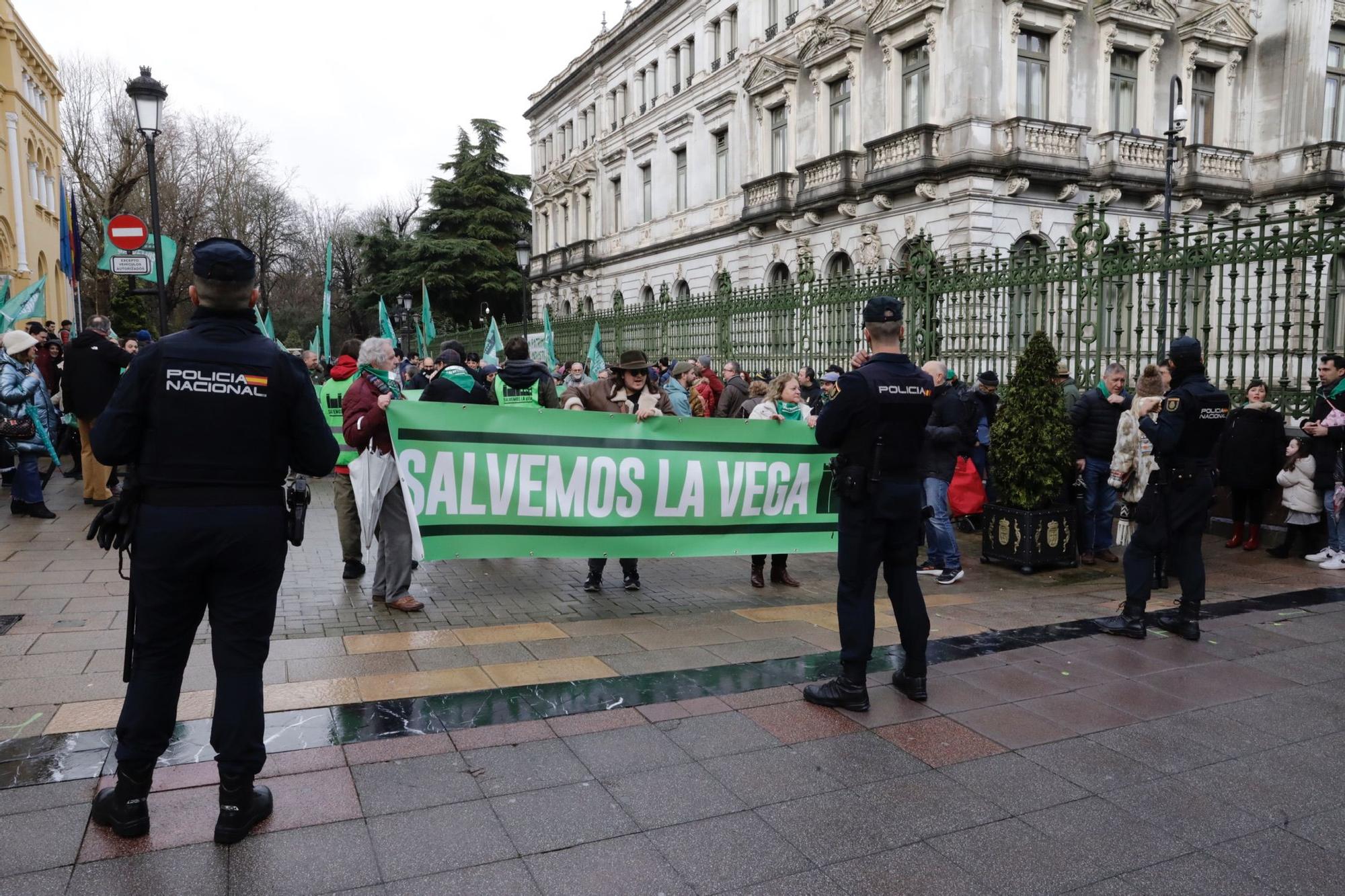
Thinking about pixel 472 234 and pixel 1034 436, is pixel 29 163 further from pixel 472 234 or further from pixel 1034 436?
pixel 1034 436

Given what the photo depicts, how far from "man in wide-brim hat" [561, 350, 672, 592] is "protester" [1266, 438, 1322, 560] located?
6.03m

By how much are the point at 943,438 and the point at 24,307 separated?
Answer: 13106 millimetres

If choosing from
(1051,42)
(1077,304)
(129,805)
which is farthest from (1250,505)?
(1051,42)

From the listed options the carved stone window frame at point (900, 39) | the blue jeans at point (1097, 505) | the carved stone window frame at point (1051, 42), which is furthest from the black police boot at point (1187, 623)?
the carved stone window frame at point (900, 39)

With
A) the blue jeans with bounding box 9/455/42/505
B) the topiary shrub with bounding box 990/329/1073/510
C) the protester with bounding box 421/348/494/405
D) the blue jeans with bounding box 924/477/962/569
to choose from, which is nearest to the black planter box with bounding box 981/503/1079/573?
the topiary shrub with bounding box 990/329/1073/510

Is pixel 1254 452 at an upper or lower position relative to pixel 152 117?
lower

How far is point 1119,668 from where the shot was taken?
5.48 meters

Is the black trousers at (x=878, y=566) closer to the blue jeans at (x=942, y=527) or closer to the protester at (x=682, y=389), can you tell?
the protester at (x=682, y=389)

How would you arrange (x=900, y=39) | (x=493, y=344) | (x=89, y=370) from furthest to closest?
(x=900, y=39)
(x=493, y=344)
(x=89, y=370)

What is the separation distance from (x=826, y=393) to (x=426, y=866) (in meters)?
8.34

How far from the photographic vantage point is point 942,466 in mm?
8398

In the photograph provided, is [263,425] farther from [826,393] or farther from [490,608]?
[826,393]

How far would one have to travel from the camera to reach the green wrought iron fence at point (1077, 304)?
912cm

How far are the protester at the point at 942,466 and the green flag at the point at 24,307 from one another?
12453mm
